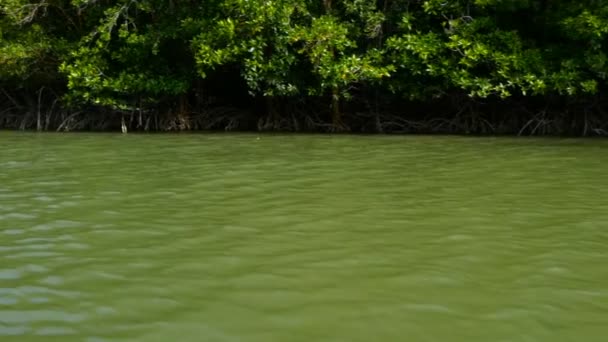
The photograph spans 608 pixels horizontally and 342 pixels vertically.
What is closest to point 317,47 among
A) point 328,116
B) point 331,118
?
point 331,118

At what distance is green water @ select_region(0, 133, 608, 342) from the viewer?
10.1 feet

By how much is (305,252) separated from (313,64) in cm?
991

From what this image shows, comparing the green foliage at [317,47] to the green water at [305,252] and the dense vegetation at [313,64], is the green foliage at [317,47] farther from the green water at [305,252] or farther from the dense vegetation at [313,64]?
the green water at [305,252]

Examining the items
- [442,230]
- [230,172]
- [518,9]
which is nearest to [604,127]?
[518,9]

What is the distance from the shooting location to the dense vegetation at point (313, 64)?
12.8 meters

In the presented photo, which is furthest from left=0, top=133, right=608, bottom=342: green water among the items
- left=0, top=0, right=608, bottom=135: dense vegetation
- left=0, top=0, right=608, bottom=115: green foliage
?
left=0, top=0, right=608, bottom=135: dense vegetation

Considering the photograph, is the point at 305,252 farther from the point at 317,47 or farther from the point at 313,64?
the point at 313,64

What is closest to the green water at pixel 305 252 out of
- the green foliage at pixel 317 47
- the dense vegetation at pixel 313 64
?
the green foliage at pixel 317 47

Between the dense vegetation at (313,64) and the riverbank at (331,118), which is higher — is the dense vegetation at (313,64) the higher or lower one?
the higher one

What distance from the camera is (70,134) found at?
14.3 meters

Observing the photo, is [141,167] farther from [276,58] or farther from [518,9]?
[518,9]

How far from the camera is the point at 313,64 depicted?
13828 millimetres

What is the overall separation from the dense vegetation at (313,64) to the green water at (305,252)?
4.95 meters

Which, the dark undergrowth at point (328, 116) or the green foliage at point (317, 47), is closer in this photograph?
the green foliage at point (317, 47)
